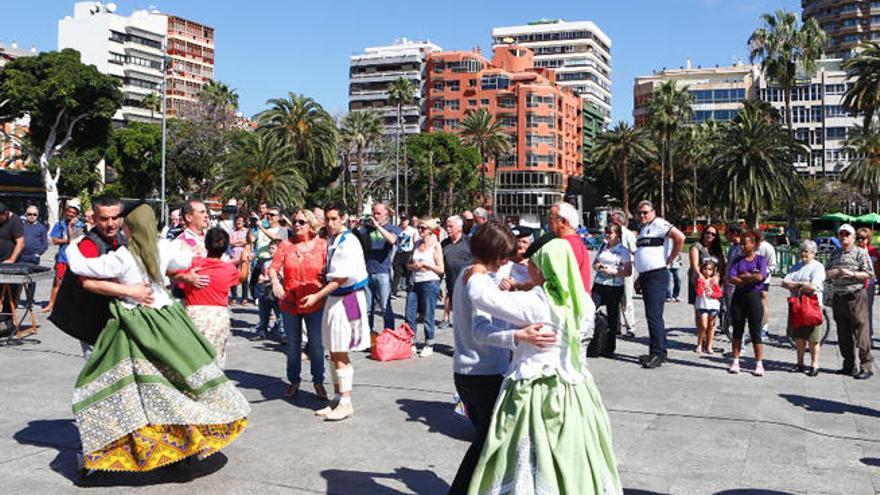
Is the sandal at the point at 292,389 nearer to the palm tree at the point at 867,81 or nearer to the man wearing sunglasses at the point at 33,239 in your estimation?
the man wearing sunglasses at the point at 33,239

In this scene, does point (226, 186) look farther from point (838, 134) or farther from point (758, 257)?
point (838, 134)

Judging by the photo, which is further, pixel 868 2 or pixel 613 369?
pixel 868 2

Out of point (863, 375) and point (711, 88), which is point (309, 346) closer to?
point (863, 375)

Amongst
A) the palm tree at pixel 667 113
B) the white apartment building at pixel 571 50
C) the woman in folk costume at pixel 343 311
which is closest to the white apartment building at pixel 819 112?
the palm tree at pixel 667 113

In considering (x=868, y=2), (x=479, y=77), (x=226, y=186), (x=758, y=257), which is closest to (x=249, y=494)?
(x=758, y=257)

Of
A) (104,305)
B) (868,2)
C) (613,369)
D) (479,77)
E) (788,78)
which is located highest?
(868,2)

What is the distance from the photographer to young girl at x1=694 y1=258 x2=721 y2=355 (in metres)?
10.9

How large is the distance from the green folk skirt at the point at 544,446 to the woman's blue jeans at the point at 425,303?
21.3 ft

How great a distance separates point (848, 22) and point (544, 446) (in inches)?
5689

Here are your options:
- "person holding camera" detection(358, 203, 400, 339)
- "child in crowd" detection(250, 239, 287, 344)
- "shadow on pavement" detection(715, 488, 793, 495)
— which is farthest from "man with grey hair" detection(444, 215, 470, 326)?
"shadow on pavement" detection(715, 488, 793, 495)

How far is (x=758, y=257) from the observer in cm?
956

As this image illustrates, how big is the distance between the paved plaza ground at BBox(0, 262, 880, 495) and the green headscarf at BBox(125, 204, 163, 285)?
1.37 m

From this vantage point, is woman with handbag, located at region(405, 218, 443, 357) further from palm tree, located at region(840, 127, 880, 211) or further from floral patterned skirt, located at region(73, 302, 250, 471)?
palm tree, located at region(840, 127, 880, 211)

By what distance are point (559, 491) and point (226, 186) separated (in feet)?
186
